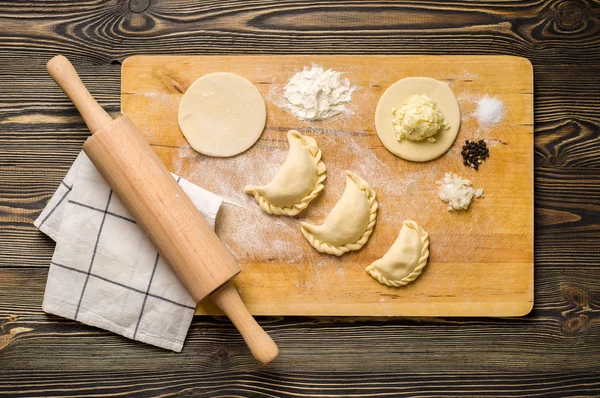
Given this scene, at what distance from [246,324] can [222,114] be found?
35.2 inches

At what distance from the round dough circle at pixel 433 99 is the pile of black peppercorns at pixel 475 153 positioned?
0.08m

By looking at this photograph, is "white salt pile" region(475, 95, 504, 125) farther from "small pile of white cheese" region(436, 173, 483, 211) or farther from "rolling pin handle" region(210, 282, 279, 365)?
"rolling pin handle" region(210, 282, 279, 365)

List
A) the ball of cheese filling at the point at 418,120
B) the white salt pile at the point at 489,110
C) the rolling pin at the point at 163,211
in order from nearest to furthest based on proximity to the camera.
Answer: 1. the rolling pin at the point at 163,211
2. the ball of cheese filling at the point at 418,120
3. the white salt pile at the point at 489,110

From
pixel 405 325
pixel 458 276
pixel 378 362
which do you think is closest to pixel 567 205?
pixel 458 276

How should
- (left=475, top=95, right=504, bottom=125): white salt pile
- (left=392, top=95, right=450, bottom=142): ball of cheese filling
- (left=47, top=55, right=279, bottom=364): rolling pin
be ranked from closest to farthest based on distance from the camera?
(left=47, top=55, right=279, bottom=364): rolling pin < (left=392, top=95, right=450, bottom=142): ball of cheese filling < (left=475, top=95, right=504, bottom=125): white salt pile

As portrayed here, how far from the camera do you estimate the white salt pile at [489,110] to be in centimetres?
224

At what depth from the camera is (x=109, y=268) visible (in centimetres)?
215

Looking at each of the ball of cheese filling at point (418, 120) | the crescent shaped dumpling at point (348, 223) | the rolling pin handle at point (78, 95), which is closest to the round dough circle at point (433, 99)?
the ball of cheese filling at point (418, 120)

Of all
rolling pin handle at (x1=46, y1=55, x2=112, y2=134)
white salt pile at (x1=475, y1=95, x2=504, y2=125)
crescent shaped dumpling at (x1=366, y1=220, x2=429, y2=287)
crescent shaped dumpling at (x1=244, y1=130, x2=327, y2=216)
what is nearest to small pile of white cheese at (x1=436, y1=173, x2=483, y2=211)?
Result: crescent shaped dumpling at (x1=366, y1=220, x2=429, y2=287)

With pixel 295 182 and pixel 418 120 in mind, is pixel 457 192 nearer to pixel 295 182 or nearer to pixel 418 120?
pixel 418 120

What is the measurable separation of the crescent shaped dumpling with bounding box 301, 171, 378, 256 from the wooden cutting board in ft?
0.16

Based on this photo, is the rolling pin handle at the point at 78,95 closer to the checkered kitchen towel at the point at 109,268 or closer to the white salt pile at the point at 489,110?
the checkered kitchen towel at the point at 109,268

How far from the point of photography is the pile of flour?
2.21 m

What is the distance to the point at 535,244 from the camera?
7.44ft
